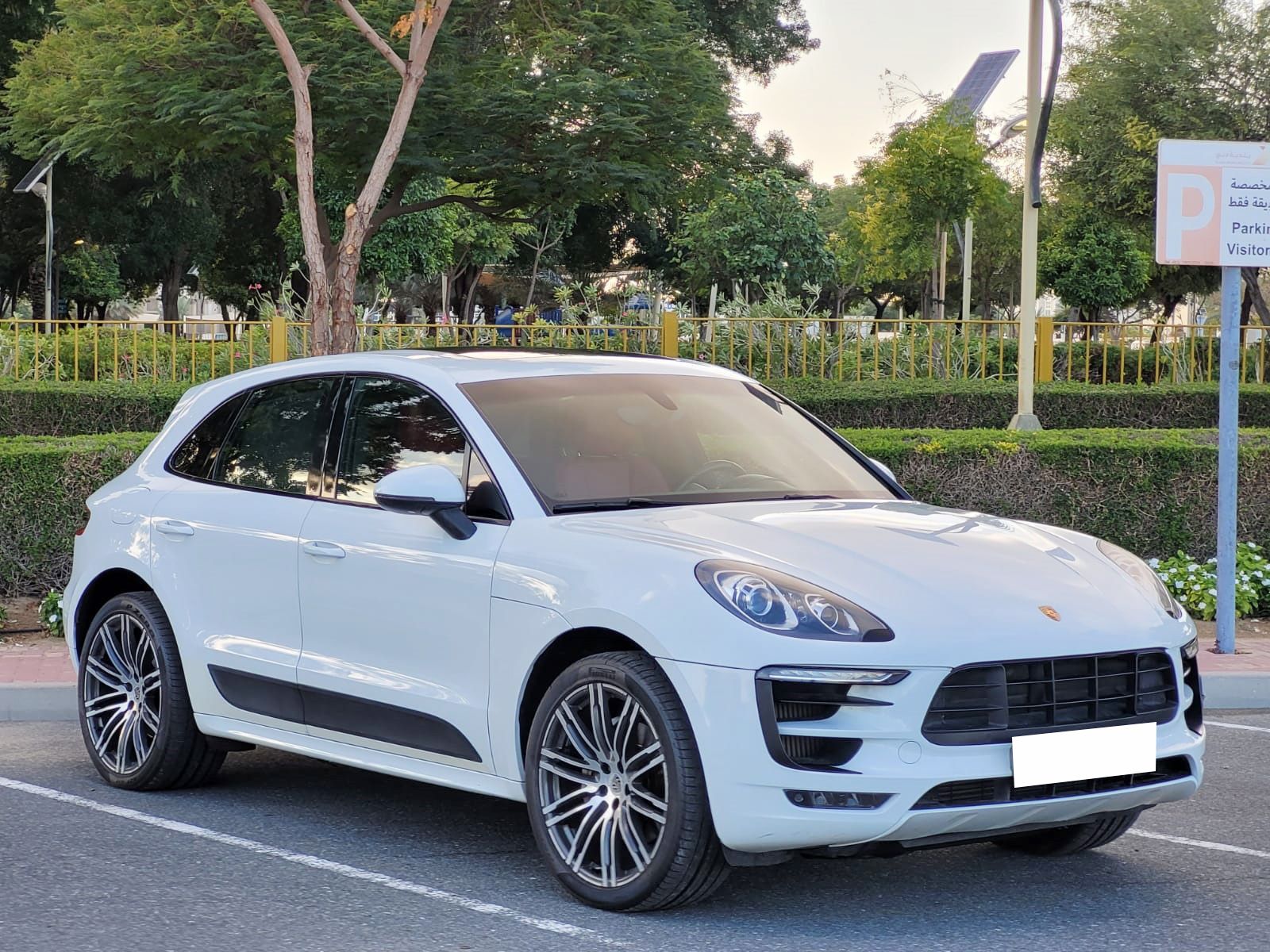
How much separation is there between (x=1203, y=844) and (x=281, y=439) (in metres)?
3.48

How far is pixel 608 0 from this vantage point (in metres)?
21.8

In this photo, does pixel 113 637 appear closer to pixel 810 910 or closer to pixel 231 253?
pixel 810 910

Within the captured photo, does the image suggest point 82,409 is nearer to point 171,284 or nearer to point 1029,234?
point 1029,234

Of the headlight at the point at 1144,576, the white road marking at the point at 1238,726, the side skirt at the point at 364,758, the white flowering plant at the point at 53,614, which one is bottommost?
the white road marking at the point at 1238,726

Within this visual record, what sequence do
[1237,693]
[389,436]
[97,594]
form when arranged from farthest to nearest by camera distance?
1. [1237,693]
2. [97,594]
3. [389,436]

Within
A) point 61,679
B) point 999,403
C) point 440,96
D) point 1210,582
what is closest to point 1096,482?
point 1210,582

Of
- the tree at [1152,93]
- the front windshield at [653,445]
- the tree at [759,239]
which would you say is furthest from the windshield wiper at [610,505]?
the tree at [759,239]

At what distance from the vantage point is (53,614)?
988 centimetres

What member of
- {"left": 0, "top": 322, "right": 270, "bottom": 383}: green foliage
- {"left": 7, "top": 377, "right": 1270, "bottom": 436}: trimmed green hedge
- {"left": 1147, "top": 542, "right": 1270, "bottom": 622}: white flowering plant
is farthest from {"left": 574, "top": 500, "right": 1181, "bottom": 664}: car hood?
{"left": 0, "top": 322, "right": 270, "bottom": 383}: green foliage

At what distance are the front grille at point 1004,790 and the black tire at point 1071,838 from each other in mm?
689

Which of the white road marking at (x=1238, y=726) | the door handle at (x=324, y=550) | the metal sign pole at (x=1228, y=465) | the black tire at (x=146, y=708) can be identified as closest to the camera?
the door handle at (x=324, y=550)

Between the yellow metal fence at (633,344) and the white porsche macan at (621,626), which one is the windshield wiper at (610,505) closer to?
the white porsche macan at (621,626)

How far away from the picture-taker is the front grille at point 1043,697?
458 cm

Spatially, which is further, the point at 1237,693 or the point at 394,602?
the point at 1237,693
